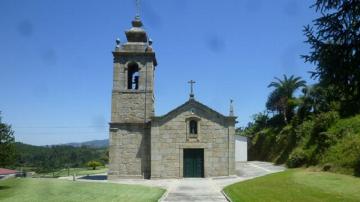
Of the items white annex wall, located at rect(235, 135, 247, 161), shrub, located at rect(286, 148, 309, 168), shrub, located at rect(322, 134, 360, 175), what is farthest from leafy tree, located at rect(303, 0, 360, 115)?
white annex wall, located at rect(235, 135, 247, 161)

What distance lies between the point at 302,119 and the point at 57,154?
71.2 meters

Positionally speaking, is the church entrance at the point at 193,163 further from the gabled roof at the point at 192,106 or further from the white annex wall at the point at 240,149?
the white annex wall at the point at 240,149

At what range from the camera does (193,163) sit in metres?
30.2

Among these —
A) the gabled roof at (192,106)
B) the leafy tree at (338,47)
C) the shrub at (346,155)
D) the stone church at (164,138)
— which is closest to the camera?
the leafy tree at (338,47)

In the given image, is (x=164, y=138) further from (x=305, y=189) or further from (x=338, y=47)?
(x=338, y=47)

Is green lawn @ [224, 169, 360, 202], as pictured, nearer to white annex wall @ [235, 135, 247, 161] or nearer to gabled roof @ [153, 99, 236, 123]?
gabled roof @ [153, 99, 236, 123]

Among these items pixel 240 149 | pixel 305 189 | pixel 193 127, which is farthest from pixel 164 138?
pixel 240 149

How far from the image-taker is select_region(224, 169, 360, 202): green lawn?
1564 cm

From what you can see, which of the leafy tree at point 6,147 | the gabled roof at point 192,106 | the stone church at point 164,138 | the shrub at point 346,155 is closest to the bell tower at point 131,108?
the stone church at point 164,138

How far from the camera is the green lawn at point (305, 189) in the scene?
1564cm

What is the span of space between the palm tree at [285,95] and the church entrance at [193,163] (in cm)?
2140

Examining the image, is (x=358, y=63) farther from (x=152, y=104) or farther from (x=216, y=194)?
(x=152, y=104)

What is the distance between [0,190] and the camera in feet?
70.5

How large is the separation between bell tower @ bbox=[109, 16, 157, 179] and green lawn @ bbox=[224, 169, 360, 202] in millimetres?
11561
